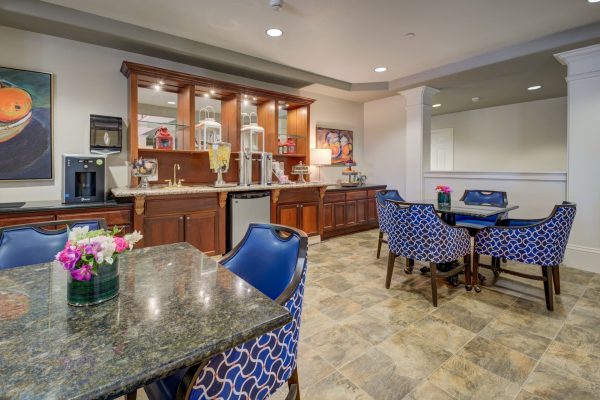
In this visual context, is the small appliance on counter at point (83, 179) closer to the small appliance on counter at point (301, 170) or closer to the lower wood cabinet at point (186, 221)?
the lower wood cabinet at point (186, 221)

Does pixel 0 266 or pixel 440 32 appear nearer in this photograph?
pixel 0 266

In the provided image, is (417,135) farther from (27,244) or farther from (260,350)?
(27,244)

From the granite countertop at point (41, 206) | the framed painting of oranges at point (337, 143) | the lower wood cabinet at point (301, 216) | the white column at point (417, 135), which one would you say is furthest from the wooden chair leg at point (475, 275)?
the granite countertop at point (41, 206)

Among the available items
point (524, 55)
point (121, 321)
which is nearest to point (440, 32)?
point (524, 55)

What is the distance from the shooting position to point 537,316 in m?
2.44

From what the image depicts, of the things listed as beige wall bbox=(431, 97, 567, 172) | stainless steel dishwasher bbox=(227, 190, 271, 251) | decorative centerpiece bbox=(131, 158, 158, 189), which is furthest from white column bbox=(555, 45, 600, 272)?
decorative centerpiece bbox=(131, 158, 158, 189)

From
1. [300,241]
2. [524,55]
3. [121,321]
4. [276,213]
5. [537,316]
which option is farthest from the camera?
[276,213]

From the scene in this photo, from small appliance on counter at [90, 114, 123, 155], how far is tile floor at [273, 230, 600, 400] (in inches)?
105

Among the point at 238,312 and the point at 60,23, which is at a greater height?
the point at 60,23

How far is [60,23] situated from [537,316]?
191 inches

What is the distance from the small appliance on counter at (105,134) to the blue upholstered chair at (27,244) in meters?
2.08

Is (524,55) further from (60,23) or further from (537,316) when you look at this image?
(60,23)

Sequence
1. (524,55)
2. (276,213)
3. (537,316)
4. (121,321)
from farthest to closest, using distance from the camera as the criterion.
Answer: (276,213)
(524,55)
(537,316)
(121,321)

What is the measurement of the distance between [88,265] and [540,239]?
3.06 m
